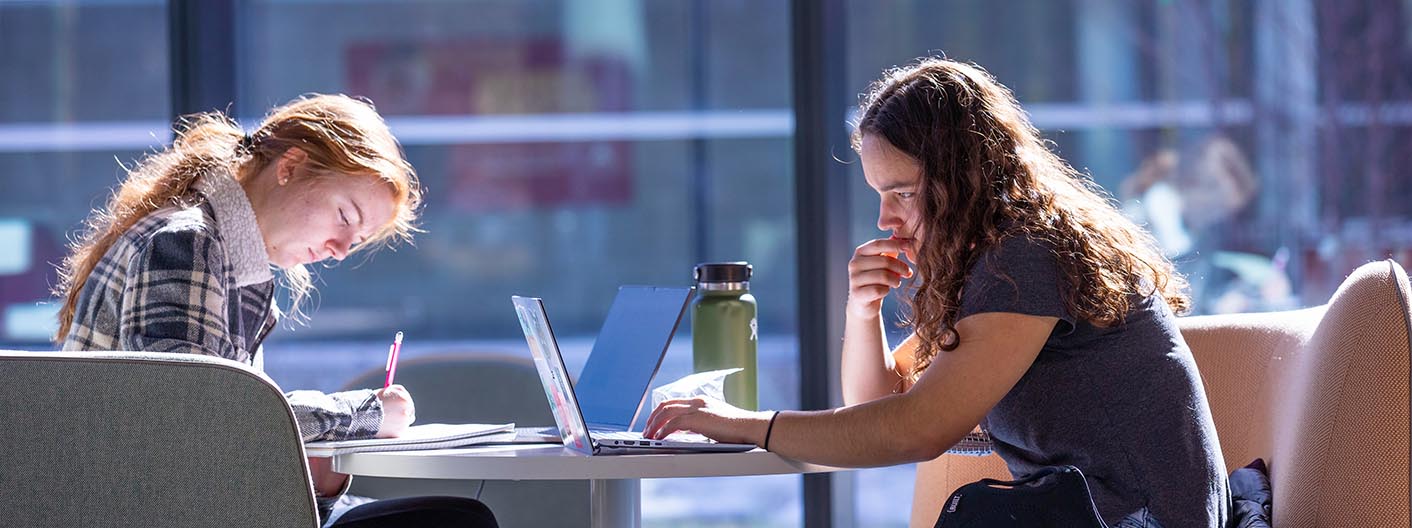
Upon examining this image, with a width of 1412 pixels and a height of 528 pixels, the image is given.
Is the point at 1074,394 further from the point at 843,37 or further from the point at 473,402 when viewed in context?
the point at 843,37

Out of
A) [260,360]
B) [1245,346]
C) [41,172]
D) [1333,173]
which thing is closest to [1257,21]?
[1333,173]

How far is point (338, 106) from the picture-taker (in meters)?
2.11

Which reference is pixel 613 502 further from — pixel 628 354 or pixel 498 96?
pixel 498 96

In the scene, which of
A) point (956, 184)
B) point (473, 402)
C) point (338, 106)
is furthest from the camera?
point (473, 402)

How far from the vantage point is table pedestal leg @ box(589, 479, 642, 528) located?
1750 mm

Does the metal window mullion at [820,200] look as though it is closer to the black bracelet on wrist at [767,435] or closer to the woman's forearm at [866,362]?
the woman's forearm at [866,362]

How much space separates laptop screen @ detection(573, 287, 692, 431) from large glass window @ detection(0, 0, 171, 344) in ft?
6.63

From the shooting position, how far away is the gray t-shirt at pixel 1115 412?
5.27 feet

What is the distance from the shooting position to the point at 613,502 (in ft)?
5.75

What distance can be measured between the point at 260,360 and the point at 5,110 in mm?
1658

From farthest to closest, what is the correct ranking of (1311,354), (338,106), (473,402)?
(473,402)
(338,106)
(1311,354)

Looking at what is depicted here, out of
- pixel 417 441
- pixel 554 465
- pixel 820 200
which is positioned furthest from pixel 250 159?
pixel 820 200

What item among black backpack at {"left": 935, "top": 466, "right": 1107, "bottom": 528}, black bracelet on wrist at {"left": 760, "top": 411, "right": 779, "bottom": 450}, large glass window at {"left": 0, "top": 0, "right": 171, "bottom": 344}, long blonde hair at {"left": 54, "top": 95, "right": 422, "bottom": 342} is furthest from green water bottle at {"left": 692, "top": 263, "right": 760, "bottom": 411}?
large glass window at {"left": 0, "top": 0, "right": 171, "bottom": 344}

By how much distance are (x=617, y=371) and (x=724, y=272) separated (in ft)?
0.67
